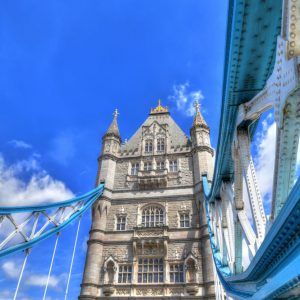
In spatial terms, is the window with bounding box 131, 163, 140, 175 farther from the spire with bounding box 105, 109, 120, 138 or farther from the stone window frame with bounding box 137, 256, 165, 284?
the stone window frame with bounding box 137, 256, 165, 284

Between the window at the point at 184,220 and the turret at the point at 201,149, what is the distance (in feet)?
8.43

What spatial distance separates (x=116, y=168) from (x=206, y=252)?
1029cm

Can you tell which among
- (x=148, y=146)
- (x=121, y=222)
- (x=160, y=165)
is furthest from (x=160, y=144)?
(x=121, y=222)

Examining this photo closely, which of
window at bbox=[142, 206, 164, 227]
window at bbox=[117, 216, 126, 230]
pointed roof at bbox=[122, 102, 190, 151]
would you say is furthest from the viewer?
pointed roof at bbox=[122, 102, 190, 151]

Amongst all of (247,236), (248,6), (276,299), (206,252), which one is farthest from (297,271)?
(206,252)

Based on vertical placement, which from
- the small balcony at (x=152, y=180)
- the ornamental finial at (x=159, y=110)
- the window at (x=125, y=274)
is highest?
the ornamental finial at (x=159, y=110)

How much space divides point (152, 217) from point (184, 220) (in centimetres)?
240

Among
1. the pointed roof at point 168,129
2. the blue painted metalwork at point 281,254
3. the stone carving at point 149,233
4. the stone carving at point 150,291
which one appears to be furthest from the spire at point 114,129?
the blue painted metalwork at point 281,254

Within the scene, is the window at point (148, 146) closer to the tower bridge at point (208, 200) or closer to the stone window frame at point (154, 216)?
the tower bridge at point (208, 200)

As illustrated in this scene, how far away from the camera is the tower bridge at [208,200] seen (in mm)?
3652

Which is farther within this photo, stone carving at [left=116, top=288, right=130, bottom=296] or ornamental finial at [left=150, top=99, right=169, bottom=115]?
ornamental finial at [left=150, top=99, right=169, bottom=115]

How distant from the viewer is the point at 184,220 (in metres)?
19.4

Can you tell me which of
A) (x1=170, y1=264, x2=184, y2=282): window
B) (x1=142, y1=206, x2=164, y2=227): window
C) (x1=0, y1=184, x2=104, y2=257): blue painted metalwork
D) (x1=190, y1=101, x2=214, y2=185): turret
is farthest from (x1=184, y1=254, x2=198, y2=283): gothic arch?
(x1=0, y1=184, x2=104, y2=257): blue painted metalwork

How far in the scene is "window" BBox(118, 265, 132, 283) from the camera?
17.6m
